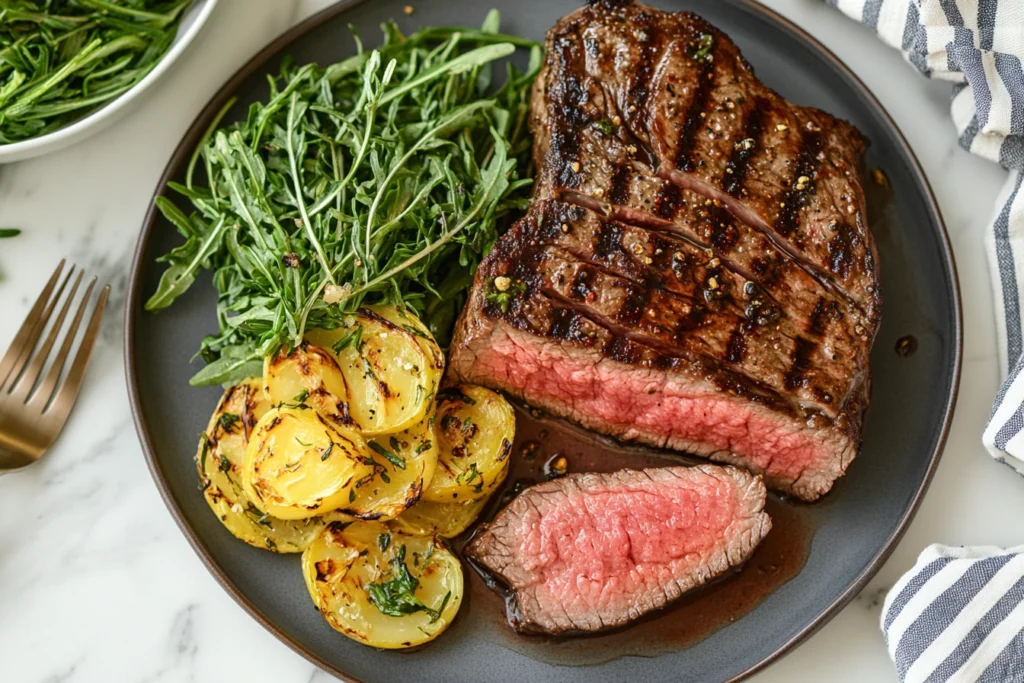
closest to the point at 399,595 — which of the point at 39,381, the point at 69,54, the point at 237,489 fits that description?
the point at 237,489

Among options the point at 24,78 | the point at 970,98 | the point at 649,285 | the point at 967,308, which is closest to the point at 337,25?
the point at 24,78

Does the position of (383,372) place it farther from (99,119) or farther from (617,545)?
(99,119)

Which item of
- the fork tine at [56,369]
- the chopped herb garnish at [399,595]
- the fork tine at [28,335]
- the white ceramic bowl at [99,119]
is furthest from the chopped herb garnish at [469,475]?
the white ceramic bowl at [99,119]

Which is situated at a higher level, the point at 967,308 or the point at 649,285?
the point at 967,308

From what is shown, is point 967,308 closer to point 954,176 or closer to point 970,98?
point 954,176

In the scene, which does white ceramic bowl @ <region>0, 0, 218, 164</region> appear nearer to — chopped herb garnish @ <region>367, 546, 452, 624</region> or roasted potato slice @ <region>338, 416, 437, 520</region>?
roasted potato slice @ <region>338, 416, 437, 520</region>

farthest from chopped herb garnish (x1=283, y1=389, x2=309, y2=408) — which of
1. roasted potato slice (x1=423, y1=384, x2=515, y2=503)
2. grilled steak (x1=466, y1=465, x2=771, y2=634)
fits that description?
grilled steak (x1=466, y1=465, x2=771, y2=634)
